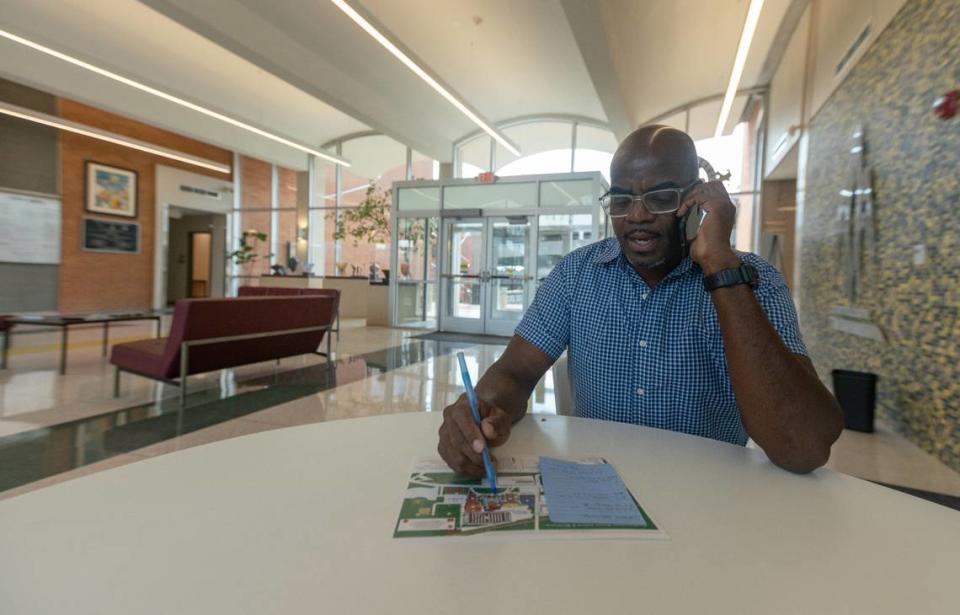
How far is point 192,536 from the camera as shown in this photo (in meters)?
0.64

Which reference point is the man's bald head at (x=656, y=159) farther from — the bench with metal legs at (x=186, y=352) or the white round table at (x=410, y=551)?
the bench with metal legs at (x=186, y=352)

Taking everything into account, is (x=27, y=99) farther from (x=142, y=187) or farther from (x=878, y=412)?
(x=878, y=412)

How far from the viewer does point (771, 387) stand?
37.6 inches

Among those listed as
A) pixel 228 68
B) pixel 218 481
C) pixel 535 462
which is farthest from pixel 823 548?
pixel 228 68

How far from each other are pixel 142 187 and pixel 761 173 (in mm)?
12894

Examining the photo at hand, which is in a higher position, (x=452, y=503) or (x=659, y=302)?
(x=659, y=302)

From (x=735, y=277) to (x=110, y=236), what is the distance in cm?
1242

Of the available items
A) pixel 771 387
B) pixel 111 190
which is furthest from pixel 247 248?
pixel 771 387

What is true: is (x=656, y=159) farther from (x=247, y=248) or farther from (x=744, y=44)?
(x=247, y=248)

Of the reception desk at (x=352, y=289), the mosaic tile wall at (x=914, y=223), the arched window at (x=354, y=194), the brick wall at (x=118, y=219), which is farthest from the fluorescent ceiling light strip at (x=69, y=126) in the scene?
the mosaic tile wall at (x=914, y=223)

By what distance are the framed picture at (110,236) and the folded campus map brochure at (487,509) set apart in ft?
39.2

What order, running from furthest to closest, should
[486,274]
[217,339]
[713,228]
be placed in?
[486,274], [217,339], [713,228]

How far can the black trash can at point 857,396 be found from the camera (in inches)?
131

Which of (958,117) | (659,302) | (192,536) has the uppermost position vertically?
(958,117)
